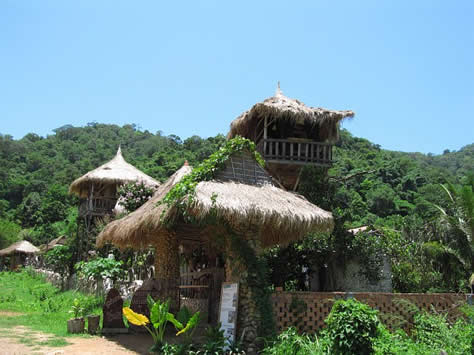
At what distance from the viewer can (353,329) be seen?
596 cm

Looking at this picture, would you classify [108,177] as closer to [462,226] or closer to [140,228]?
[140,228]

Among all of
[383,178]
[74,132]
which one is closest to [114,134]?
[74,132]

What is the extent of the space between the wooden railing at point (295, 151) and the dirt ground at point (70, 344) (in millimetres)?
6528

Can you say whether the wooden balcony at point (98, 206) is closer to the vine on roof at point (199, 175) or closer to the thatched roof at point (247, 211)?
the thatched roof at point (247, 211)

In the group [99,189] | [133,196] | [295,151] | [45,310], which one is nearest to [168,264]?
[45,310]

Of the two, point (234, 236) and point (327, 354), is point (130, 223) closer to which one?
point (234, 236)

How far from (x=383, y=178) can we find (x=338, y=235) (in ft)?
83.1

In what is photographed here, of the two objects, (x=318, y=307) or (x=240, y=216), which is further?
(x=318, y=307)

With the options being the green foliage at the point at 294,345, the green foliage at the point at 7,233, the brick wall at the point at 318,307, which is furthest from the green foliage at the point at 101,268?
the green foliage at the point at 7,233

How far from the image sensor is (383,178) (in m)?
35.8

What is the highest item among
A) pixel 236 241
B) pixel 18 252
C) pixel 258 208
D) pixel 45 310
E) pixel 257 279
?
pixel 258 208

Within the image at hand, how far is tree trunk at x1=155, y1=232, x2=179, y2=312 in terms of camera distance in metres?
9.75

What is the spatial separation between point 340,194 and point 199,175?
2054 centimetres

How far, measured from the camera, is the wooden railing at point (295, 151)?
13.4 metres
